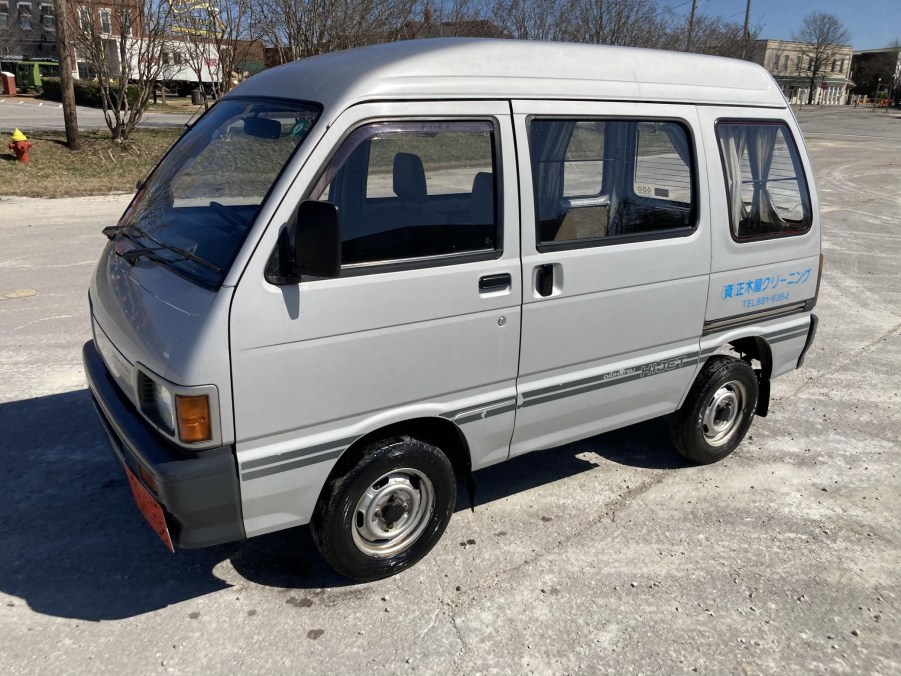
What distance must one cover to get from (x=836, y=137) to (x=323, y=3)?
104ft

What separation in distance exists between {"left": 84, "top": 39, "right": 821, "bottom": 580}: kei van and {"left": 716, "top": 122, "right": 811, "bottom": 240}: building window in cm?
2

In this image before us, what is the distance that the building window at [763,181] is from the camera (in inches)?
164

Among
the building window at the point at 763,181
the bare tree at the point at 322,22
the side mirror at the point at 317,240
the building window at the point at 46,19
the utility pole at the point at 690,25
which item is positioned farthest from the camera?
the building window at the point at 46,19

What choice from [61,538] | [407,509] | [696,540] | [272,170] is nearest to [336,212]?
[272,170]

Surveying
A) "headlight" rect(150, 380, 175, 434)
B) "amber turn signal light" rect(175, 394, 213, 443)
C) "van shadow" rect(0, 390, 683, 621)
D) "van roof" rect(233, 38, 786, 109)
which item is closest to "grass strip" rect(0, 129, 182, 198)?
"van shadow" rect(0, 390, 683, 621)

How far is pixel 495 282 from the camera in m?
3.29

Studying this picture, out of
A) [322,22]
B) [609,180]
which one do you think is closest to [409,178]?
[609,180]

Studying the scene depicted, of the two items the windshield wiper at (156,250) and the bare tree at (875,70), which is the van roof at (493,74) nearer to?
the windshield wiper at (156,250)

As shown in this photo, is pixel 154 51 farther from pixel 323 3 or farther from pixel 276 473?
pixel 276 473

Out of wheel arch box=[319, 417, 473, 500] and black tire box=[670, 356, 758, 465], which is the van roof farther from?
black tire box=[670, 356, 758, 465]

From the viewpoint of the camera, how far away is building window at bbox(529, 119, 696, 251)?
11.3 ft

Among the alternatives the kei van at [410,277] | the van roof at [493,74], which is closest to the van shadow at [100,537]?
the kei van at [410,277]

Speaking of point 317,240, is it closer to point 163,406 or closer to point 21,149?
point 163,406

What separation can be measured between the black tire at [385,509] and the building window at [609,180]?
3.73ft
